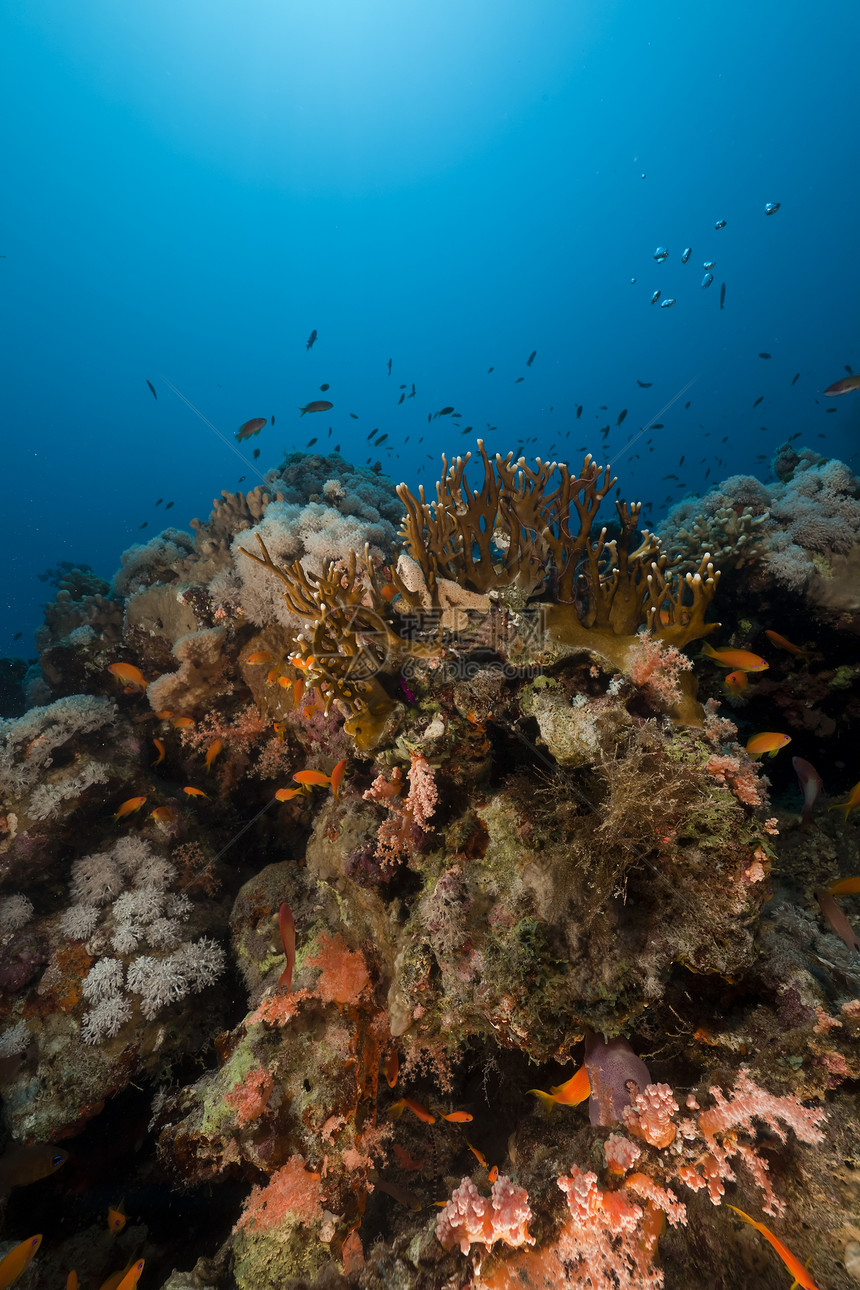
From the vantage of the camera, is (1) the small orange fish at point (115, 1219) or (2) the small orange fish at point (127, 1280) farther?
(1) the small orange fish at point (115, 1219)

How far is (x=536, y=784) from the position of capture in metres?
3.42

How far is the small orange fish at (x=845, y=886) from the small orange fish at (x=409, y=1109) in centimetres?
333

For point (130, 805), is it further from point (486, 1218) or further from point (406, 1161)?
point (486, 1218)

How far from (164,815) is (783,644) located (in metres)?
7.01

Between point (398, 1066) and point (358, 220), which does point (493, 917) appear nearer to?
point (398, 1066)

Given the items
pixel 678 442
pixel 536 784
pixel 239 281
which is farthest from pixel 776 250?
pixel 536 784

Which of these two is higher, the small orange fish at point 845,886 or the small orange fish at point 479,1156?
the small orange fish at point 845,886

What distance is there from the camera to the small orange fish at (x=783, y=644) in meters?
4.78

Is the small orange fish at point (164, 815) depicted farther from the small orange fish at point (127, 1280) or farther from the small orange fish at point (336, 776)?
the small orange fish at point (127, 1280)

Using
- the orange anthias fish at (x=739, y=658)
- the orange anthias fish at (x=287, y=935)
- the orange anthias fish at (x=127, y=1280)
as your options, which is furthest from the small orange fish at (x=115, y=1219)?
the orange anthias fish at (x=739, y=658)

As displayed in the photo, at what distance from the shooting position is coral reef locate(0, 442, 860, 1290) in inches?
103

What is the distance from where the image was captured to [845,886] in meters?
3.00

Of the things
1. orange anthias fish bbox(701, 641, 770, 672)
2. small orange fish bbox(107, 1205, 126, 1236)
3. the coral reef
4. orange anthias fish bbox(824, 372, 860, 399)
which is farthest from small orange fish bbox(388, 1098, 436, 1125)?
orange anthias fish bbox(824, 372, 860, 399)

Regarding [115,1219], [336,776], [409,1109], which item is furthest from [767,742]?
[115,1219]
